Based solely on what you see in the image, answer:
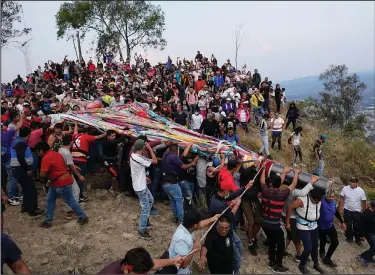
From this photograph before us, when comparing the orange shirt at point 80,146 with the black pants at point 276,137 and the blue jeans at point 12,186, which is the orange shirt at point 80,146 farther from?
the black pants at point 276,137

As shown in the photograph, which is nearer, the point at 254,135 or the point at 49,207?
the point at 49,207

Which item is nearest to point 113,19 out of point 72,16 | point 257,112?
point 72,16

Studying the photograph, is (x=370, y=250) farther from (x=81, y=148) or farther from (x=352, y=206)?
(x=81, y=148)

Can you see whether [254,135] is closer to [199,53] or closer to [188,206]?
[188,206]

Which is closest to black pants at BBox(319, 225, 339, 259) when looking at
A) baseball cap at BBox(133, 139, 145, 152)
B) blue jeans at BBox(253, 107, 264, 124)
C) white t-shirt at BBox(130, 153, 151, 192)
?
white t-shirt at BBox(130, 153, 151, 192)

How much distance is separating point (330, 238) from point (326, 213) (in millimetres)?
548

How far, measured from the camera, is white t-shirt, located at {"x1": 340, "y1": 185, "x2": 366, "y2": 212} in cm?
709

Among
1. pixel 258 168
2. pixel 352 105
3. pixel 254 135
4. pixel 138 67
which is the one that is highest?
pixel 138 67

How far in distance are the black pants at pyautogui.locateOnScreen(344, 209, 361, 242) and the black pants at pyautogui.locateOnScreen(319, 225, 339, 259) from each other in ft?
3.73

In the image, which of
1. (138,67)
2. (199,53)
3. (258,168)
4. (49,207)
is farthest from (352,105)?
(49,207)

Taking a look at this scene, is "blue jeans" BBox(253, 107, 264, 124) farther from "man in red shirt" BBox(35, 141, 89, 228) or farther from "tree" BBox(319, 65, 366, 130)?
"tree" BBox(319, 65, 366, 130)

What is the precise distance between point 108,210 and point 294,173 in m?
4.02

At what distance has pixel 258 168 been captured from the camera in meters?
6.36

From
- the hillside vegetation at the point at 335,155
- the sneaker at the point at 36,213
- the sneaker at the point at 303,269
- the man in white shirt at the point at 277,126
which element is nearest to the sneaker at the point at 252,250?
the sneaker at the point at 303,269
